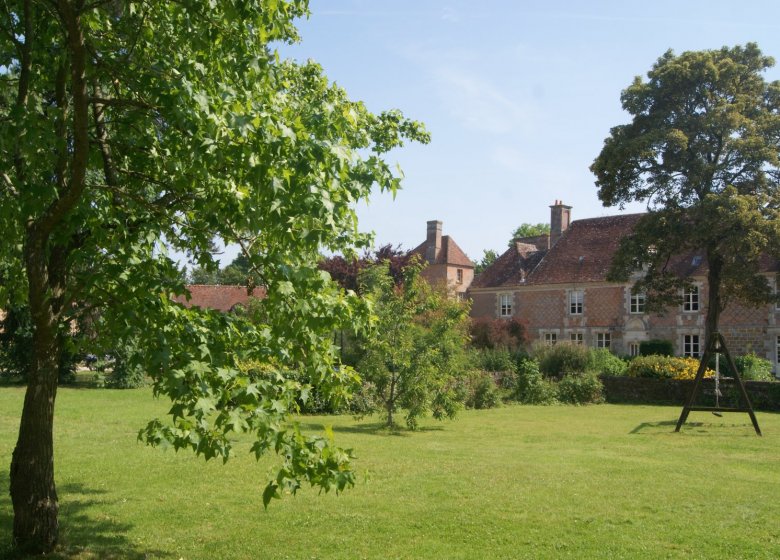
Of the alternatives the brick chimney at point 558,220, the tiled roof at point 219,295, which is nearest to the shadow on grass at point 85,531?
the brick chimney at point 558,220

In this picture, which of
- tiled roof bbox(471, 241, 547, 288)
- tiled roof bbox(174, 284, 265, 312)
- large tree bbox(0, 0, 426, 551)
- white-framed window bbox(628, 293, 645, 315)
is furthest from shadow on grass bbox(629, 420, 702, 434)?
tiled roof bbox(174, 284, 265, 312)

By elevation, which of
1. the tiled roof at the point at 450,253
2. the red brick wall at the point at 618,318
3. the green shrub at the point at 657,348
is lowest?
the green shrub at the point at 657,348

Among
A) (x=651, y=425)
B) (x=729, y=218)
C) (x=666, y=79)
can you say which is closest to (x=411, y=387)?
(x=651, y=425)

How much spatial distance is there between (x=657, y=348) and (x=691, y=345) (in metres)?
2.62

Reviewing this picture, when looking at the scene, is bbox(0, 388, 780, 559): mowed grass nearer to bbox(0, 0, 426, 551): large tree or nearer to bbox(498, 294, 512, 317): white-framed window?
bbox(0, 0, 426, 551): large tree

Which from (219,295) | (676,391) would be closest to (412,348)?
(676,391)

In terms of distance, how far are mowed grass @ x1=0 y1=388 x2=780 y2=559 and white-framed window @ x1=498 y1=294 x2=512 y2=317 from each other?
104ft

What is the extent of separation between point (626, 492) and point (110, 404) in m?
15.2

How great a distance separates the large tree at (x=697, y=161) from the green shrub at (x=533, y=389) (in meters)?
6.17

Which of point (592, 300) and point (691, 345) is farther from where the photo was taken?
point (592, 300)

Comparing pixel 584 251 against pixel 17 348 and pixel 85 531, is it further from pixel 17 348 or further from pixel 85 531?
pixel 85 531

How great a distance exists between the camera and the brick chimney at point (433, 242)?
56.2m

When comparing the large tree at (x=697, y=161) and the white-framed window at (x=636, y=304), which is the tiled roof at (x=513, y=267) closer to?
the white-framed window at (x=636, y=304)

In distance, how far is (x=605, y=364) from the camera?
3088cm
